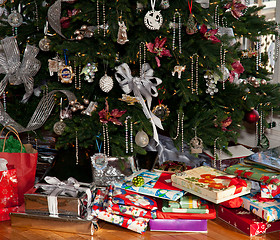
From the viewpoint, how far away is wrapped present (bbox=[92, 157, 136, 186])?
72.1 inches

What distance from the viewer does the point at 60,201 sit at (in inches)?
61.4

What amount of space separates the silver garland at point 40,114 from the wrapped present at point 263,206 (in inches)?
35.3

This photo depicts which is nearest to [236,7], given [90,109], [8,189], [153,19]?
[153,19]

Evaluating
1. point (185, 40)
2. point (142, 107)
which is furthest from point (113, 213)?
point (185, 40)

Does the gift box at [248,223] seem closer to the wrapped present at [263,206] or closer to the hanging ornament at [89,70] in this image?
the wrapped present at [263,206]

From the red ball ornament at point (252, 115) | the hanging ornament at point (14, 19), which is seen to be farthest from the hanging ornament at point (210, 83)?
the hanging ornament at point (14, 19)

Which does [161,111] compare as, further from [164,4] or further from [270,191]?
[270,191]

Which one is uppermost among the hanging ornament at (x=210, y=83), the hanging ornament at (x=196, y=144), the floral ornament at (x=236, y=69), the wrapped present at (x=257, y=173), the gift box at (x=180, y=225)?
the floral ornament at (x=236, y=69)

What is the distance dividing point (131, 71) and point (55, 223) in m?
0.84

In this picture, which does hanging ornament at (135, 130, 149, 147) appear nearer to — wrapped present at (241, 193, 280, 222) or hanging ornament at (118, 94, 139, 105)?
hanging ornament at (118, 94, 139, 105)

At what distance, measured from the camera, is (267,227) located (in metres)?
1.54

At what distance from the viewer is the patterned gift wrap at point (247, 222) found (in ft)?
5.00

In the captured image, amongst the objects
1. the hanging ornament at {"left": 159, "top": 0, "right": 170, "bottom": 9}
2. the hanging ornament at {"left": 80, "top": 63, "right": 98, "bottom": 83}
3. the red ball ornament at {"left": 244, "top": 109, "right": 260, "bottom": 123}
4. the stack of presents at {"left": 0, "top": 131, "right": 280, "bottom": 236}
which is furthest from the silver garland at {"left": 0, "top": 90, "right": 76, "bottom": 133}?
the red ball ornament at {"left": 244, "top": 109, "right": 260, "bottom": 123}

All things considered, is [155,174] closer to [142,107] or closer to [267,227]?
[142,107]
